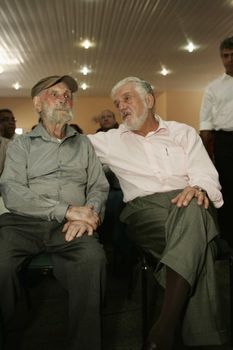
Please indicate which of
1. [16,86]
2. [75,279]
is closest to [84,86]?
[16,86]

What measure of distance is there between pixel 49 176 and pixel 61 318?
823 mm

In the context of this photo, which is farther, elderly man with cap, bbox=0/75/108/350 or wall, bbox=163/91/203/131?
wall, bbox=163/91/203/131

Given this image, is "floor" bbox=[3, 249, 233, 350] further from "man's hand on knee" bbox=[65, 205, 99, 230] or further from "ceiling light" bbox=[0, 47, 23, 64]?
"ceiling light" bbox=[0, 47, 23, 64]

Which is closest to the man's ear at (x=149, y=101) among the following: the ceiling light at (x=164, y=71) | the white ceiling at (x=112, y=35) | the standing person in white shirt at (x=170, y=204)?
the standing person in white shirt at (x=170, y=204)

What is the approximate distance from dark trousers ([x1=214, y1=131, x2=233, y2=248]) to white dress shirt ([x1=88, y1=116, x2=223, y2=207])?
91 centimetres

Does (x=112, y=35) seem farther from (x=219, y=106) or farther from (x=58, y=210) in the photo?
(x=58, y=210)

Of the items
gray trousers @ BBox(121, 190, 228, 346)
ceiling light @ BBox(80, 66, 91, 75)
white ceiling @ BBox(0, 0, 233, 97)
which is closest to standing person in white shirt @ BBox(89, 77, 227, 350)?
gray trousers @ BBox(121, 190, 228, 346)

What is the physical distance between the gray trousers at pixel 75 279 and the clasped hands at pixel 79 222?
30 millimetres

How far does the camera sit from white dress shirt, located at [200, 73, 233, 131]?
268 cm

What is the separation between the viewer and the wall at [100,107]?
12.3m

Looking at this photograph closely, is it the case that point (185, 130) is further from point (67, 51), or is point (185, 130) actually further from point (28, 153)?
point (67, 51)

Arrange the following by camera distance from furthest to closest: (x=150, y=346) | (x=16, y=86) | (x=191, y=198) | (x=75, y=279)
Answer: (x=16, y=86) → (x=191, y=198) → (x=75, y=279) → (x=150, y=346)

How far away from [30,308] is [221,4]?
16.2 feet

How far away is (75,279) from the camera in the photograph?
53.7 inches
